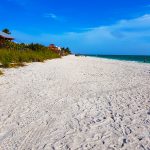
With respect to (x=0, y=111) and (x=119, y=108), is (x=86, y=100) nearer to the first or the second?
(x=119, y=108)

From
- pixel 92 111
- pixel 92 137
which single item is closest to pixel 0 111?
pixel 92 111

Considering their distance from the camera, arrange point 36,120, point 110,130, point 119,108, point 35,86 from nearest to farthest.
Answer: point 110,130 < point 36,120 < point 119,108 < point 35,86

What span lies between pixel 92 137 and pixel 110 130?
1.63 feet

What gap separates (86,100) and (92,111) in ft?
3.77

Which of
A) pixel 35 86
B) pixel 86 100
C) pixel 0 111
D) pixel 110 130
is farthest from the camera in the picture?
pixel 35 86

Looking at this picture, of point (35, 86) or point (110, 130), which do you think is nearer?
point (110, 130)

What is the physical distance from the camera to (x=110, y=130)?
4.93 meters

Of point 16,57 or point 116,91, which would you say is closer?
point 116,91

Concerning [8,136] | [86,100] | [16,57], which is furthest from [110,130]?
[16,57]

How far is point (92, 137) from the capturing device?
4.59m

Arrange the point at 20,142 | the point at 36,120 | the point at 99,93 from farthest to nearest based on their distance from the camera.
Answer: the point at 99,93 → the point at 36,120 → the point at 20,142

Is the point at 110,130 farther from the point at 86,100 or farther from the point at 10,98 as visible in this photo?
the point at 10,98

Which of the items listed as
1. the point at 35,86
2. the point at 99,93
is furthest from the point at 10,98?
the point at 99,93

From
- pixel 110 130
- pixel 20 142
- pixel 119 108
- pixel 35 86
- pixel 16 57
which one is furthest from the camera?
pixel 16 57
